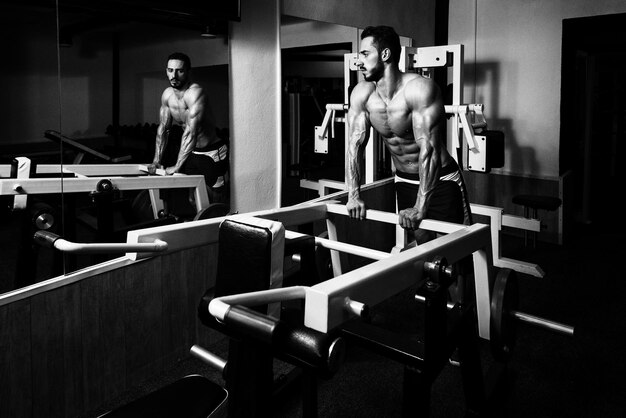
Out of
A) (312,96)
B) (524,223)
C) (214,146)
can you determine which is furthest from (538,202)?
(214,146)

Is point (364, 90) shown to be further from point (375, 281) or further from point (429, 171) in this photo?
point (375, 281)

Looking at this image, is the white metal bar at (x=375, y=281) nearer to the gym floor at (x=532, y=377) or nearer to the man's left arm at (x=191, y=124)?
the gym floor at (x=532, y=377)

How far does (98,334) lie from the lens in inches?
75.4

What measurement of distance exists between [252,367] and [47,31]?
3.95ft

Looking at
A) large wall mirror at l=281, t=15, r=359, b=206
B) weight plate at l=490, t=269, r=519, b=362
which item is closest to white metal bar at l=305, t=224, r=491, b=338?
weight plate at l=490, t=269, r=519, b=362

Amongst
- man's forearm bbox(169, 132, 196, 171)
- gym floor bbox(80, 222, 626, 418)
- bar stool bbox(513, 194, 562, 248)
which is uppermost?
man's forearm bbox(169, 132, 196, 171)

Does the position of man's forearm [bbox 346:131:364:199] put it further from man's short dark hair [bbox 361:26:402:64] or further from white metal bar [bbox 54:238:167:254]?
white metal bar [bbox 54:238:167:254]

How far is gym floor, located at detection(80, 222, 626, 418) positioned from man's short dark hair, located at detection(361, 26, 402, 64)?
4.26 feet

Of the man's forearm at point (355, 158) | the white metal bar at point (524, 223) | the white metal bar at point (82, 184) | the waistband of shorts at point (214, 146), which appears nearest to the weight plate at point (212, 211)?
the white metal bar at point (82, 184)

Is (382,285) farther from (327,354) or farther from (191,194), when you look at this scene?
(191,194)

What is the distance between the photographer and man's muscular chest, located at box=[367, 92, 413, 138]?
249 cm

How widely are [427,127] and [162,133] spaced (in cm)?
111

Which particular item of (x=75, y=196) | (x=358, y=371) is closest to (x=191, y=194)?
(x=75, y=196)

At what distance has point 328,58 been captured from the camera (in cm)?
339
